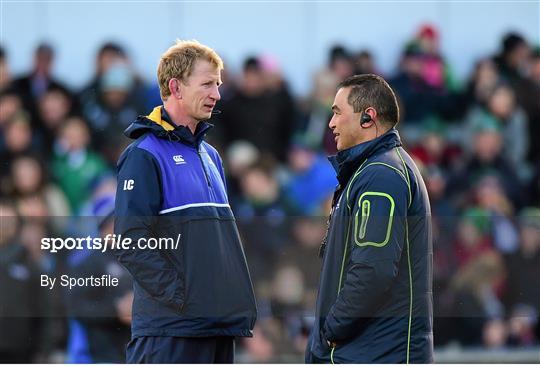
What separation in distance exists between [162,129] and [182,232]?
30 cm

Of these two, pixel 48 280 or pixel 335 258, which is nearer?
pixel 335 258

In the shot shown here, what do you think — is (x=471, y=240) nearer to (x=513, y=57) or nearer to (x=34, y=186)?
(x=513, y=57)

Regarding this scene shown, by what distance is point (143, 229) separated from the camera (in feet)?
9.39

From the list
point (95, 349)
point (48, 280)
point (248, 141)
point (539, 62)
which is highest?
point (539, 62)

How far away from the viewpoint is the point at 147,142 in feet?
9.71

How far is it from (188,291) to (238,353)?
1.42 feet

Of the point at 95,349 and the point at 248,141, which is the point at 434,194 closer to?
the point at 248,141

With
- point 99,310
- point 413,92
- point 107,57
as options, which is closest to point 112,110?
point 107,57

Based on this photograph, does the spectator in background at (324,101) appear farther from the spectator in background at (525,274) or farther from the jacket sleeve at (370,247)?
the jacket sleeve at (370,247)

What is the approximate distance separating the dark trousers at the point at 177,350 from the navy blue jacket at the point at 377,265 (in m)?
0.28

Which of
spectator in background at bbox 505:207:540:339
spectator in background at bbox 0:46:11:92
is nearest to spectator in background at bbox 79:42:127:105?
spectator in background at bbox 0:46:11:92

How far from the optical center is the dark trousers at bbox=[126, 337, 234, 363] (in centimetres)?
291

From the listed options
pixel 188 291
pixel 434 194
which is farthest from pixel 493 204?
pixel 188 291

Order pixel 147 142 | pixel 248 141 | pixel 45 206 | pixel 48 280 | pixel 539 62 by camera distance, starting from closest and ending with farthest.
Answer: pixel 147 142, pixel 48 280, pixel 45 206, pixel 248 141, pixel 539 62
